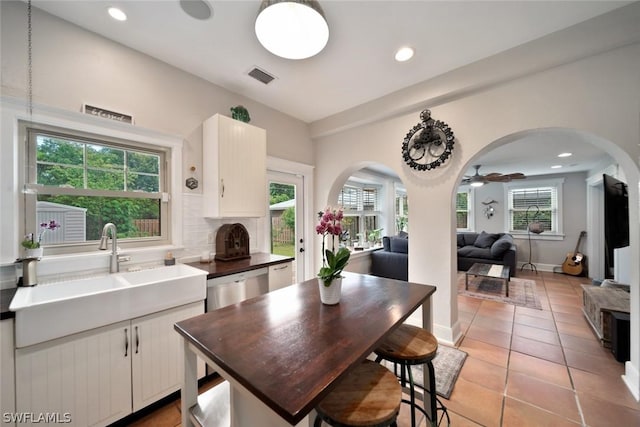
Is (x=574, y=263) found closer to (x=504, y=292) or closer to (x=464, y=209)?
(x=464, y=209)

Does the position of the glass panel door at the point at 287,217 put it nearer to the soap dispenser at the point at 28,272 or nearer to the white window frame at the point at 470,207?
the soap dispenser at the point at 28,272

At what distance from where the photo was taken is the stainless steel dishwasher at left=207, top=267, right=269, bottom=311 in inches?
77.0

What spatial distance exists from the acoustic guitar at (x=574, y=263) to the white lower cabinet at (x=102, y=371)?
7833mm

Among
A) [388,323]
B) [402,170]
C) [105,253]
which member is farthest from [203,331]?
[402,170]

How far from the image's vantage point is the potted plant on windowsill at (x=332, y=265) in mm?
1287

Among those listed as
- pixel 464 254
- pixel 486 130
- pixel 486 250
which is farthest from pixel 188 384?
pixel 486 250

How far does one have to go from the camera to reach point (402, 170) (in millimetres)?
2789

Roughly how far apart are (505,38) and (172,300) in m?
3.38

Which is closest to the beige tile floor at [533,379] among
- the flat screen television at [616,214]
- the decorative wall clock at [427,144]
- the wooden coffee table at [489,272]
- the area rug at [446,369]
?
the area rug at [446,369]

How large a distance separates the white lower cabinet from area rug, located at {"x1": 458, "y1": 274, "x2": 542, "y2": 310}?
4.48 meters

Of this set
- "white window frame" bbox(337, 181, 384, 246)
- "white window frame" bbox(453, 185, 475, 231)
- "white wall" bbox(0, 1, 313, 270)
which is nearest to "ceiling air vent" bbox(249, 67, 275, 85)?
"white wall" bbox(0, 1, 313, 270)

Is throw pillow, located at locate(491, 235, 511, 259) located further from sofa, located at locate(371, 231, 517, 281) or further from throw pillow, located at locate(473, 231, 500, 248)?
throw pillow, located at locate(473, 231, 500, 248)

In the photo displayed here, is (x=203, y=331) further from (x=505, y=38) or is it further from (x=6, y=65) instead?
(x=505, y=38)

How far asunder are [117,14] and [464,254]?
696 cm
